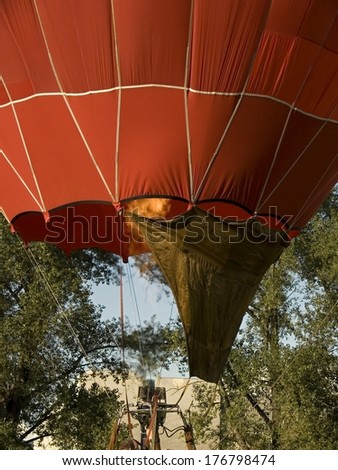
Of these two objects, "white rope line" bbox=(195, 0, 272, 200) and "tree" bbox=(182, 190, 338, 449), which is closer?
"white rope line" bbox=(195, 0, 272, 200)

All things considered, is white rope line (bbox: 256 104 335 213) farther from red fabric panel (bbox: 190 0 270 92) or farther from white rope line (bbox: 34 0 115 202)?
white rope line (bbox: 34 0 115 202)

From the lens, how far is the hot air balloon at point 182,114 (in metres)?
6.73

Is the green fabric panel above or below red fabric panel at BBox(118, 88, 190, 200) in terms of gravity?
below

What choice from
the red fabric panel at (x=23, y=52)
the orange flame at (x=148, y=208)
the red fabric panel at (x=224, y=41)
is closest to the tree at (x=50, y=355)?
the orange flame at (x=148, y=208)

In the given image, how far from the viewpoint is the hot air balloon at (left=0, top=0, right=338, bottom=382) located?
673 centimetres

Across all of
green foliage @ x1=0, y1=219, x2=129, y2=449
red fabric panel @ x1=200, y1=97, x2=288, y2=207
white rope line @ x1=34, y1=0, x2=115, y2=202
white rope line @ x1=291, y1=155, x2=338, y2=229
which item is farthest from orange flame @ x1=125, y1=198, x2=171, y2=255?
green foliage @ x1=0, y1=219, x2=129, y2=449

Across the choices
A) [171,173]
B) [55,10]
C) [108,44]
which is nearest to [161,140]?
[171,173]

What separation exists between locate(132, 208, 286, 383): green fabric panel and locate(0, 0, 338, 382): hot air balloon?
0.01 meters

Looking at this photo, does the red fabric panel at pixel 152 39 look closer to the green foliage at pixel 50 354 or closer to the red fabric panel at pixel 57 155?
the red fabric panel at pixel 57 155

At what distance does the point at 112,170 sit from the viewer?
274 inches

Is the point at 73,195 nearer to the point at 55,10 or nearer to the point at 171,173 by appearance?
the point at 171,173

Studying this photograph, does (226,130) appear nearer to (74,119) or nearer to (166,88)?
(166,88)

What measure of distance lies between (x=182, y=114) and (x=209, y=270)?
155cm

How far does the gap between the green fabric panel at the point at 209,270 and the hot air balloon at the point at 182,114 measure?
1 cm
